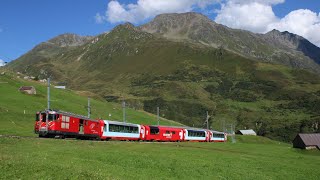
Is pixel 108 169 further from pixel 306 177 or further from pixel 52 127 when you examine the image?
pixel 52 127

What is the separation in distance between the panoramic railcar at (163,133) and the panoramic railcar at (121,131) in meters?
3.11

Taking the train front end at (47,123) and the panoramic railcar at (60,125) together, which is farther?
the panoramic railcar at (60,125)

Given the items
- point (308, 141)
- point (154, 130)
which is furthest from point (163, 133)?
point (308, 141)

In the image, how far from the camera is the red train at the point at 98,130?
183 ft

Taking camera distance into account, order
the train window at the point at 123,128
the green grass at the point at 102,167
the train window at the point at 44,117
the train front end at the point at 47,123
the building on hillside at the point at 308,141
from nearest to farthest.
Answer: the green grass at the point at 102,167, the train front end at the point at 47,123, the train window at the point at 44,117, the train window at the point at 123,128, the building on hillside at the point at 308,141

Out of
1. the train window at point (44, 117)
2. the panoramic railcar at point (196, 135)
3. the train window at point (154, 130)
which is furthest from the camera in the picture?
the panoramic railcar at point (196, 135)

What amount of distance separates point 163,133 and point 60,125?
3733 centimetres

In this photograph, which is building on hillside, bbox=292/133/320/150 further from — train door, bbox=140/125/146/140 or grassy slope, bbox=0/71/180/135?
train door, bbox=140/125/146/140

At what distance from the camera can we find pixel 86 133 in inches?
2517

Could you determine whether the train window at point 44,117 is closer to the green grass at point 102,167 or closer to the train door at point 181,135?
the green grass at point 102,167

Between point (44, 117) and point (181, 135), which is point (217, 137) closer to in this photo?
point (181, 135)

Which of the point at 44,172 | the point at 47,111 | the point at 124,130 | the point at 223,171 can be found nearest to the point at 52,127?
the point at 47,111

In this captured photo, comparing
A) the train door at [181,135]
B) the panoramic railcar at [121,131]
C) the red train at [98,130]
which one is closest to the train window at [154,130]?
the red train at [98,130]

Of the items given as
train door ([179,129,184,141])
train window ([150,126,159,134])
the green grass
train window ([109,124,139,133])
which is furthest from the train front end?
train door ([179,129,184,141])
